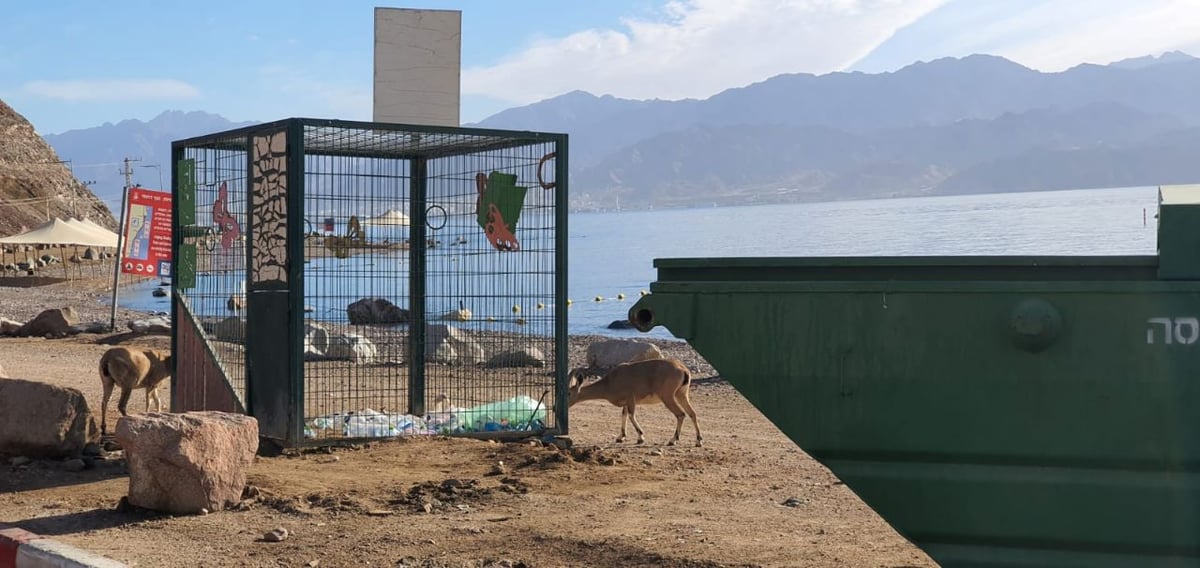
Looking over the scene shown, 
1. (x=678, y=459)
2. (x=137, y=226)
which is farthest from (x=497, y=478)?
(x=137, y=226)

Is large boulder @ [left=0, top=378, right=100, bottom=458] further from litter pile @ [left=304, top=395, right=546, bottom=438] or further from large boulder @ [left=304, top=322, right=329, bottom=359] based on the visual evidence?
large boulder @ [left=304, top=322, right=329, bottom=359]

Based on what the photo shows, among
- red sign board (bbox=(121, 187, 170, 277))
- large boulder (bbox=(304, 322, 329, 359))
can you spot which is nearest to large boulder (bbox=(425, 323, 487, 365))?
large boulder (bbox=(304, 322, 329, 359))

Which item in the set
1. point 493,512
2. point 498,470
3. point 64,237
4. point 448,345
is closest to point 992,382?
point 493,512

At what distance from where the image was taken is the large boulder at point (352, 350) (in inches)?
633

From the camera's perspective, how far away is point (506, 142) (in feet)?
35.7

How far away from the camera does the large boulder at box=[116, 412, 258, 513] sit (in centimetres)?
773

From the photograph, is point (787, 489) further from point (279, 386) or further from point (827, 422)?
point (827, 422)

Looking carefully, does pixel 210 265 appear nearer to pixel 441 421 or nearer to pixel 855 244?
pixel 441 421

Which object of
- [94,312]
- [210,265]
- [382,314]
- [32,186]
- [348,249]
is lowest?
[94,312]

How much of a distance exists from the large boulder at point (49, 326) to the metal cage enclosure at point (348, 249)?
13.3 meters

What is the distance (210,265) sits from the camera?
11.1m

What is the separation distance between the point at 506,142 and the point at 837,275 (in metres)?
6.81

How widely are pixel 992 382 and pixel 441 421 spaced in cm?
761

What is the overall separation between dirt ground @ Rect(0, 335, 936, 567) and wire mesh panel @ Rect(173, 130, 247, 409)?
115 centimetres
